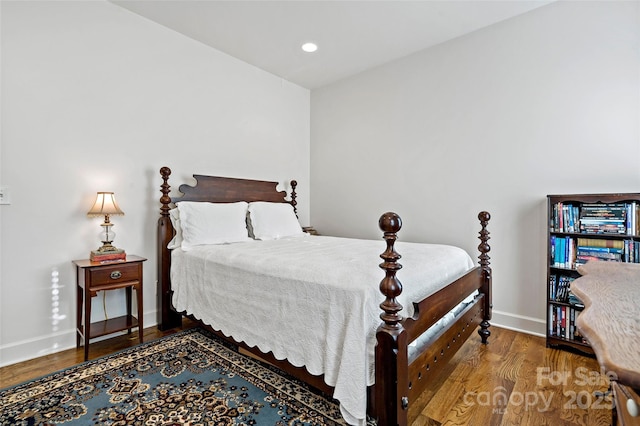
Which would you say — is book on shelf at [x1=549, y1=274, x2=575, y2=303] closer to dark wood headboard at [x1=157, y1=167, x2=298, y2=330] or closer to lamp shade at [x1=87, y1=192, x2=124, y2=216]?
dark wood headboard at [x1=157, y1=167, x2=298, y2=330]

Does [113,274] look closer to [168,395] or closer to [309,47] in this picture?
[168,395]

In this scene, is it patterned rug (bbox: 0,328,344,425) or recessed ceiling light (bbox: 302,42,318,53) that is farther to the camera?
recessed ceiling light (bbox: 302,42,318,53)

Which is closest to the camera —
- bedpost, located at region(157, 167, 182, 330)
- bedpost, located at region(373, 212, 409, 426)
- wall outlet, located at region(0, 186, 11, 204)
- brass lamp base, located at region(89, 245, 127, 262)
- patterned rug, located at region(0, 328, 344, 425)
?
bedpost, located at region(373, 212, 409, 426)

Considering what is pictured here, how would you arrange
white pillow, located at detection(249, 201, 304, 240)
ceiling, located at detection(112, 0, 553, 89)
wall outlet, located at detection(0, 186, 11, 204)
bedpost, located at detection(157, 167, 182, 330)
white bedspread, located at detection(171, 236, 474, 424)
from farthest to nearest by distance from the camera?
1. white pillow, located at detection(249, 201, 304, 240)
2. bedpost, located at detection(157, 167, 182, 330)
3. ceiling, located at detection(112, 0, 553, 89)
4. wall outlet, located at detection(0, 186, 11, 204)
5. white bedspread, located at detection(171, 236, 474, 424)

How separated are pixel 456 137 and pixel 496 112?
1.32 feet

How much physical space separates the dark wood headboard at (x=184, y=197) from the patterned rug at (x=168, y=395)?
0.57 metres

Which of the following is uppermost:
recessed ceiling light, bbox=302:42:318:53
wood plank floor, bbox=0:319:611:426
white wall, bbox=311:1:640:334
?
recessed ceiling light, bbox=302:42:318:53

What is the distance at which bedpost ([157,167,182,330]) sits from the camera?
2.81 meters

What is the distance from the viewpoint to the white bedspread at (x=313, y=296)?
1.44 metres

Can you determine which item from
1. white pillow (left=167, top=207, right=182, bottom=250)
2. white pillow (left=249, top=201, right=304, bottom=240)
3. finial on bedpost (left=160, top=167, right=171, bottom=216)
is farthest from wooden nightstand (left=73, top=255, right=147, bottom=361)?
white pillow (left=249, top=201, right=304, bottom=240)

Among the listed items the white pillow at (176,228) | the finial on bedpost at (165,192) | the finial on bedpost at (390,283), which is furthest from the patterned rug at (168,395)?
the finial on bedpost at (165,192)

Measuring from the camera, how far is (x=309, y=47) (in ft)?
11.1

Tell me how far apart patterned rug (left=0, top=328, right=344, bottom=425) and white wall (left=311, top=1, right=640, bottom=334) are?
2.17 meters

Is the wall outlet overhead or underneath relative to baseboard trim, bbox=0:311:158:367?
overhead
